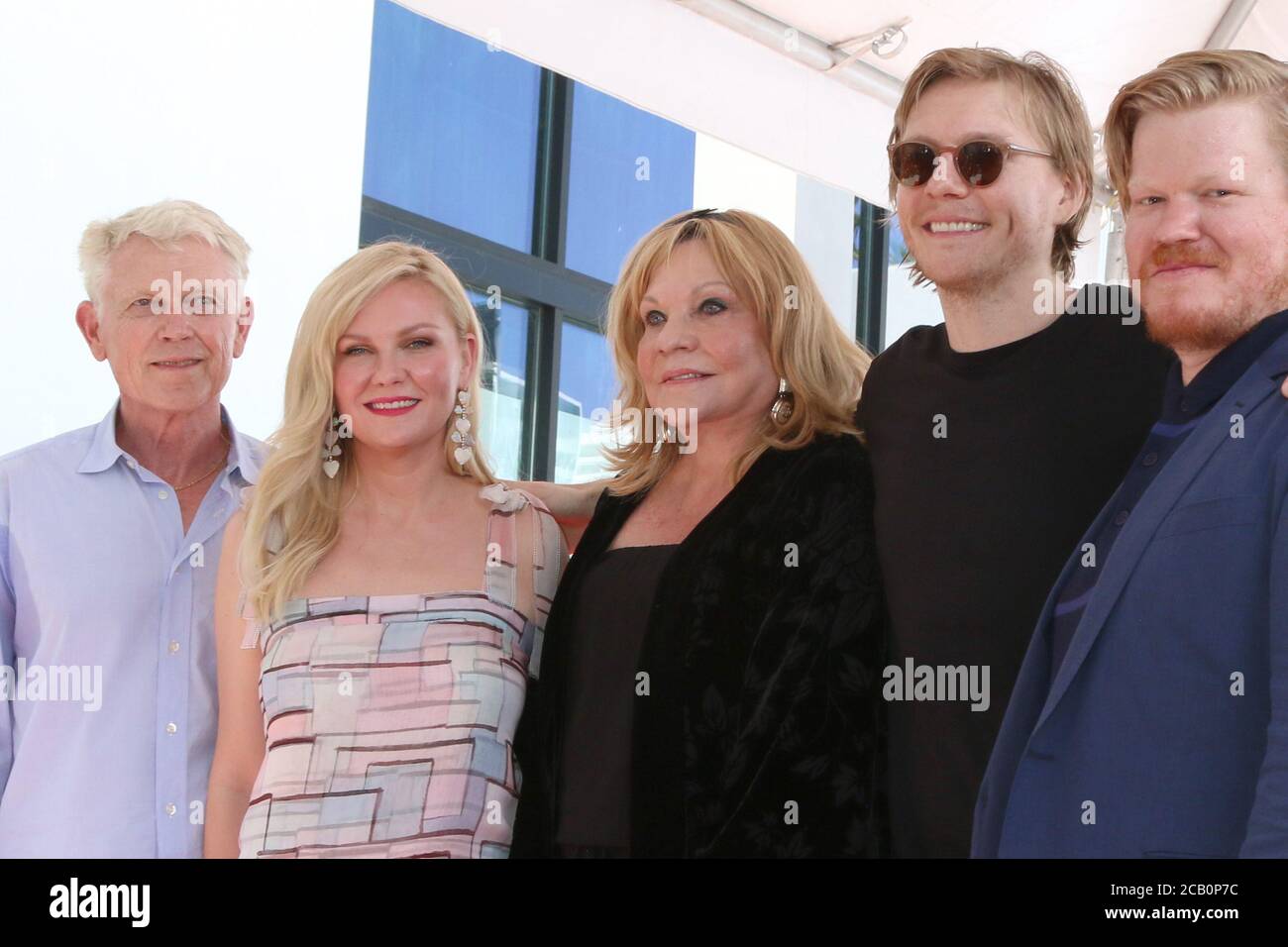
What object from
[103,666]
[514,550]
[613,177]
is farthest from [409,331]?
[613,177]

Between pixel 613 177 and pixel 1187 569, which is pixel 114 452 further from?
pixel 613 177

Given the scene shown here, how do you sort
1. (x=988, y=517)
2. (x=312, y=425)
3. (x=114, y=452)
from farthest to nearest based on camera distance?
(x=114, y=452)
(x=312, y=425)
(x=988, y=517)

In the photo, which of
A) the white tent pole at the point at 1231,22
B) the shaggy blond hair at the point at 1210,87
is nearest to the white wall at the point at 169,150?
the white tent pole at the point at 1231,22

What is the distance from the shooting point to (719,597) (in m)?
2.01

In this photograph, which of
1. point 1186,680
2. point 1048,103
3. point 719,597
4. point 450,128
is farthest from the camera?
point 450,128

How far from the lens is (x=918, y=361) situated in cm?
214

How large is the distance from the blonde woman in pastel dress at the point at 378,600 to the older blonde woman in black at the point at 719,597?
0.33 ft

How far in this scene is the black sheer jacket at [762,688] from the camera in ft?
6.18

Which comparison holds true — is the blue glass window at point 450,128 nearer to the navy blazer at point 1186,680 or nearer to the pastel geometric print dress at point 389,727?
the pastel geometric print dress at point 389,727

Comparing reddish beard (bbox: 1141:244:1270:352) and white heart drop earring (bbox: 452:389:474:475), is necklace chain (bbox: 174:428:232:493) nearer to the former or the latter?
white heart drop earring (bbox: 452:389:474:475)

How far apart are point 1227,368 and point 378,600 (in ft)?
4.12

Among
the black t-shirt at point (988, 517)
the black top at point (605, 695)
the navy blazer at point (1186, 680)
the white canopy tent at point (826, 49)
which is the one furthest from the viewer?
the white canopy tent at point (826, 49)

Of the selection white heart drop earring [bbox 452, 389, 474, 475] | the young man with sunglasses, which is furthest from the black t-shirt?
white heart drop earring [bbox 452, 389, 474, 475]

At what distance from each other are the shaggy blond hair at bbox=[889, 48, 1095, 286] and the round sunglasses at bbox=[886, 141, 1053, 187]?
0.14 ft
